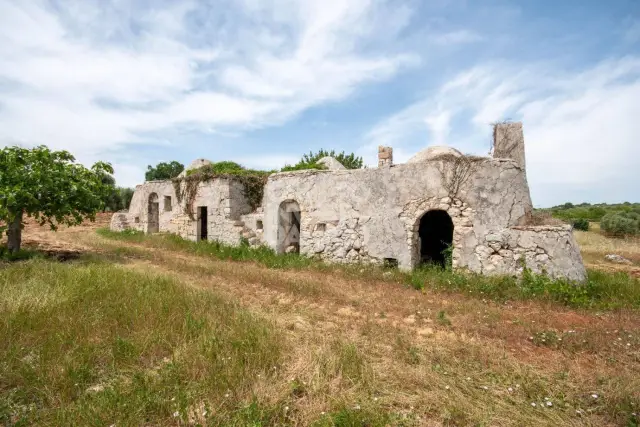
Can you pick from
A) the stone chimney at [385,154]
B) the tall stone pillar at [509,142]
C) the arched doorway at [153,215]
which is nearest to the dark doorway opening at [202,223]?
the arched doorway at [153,215]

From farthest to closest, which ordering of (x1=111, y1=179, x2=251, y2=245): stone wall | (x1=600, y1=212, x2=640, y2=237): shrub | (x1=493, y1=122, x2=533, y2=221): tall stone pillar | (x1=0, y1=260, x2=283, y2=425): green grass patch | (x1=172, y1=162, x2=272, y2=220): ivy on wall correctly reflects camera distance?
(x1=600, y1=212, x2=640, y2=237): shrub < (x1=172, y1=162, x2=272, y2=220): ivy on wall < (x1=111, y1=179, x2=251, y2=245): stone wall < (x1=493, y1=122, x2=533, y2=221): tall stone pillar < (x1=0, y1=260, x2=283, y2=425): green grass patch

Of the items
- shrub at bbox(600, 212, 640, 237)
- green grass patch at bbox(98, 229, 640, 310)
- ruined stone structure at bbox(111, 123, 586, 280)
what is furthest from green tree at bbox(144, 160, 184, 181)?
shrub at bbox(600, 212, 640, 237)

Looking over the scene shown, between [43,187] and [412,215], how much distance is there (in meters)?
9.21

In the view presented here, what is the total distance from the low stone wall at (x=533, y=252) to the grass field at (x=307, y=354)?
1.47 ft

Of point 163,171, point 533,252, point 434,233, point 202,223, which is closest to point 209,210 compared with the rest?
point 202,223

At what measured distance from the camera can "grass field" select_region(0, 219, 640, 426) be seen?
3070 millimetres

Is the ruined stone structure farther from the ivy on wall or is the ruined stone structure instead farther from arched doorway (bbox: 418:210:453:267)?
the ivy on wall

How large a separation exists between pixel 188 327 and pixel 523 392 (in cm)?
389

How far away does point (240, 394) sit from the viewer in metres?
3.24

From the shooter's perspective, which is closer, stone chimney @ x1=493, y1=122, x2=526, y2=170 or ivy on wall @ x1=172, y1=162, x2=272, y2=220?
stone chimney @ x1=493, y1=122, x2=526, y2=170

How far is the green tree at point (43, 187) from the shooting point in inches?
324

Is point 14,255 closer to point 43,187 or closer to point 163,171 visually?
point 43,187

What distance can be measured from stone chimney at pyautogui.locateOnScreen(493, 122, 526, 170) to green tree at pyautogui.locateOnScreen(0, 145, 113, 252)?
10.9 m

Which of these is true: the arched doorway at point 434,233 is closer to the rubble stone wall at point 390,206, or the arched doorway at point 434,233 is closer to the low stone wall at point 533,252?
the rubble stone wall at point 390,206
